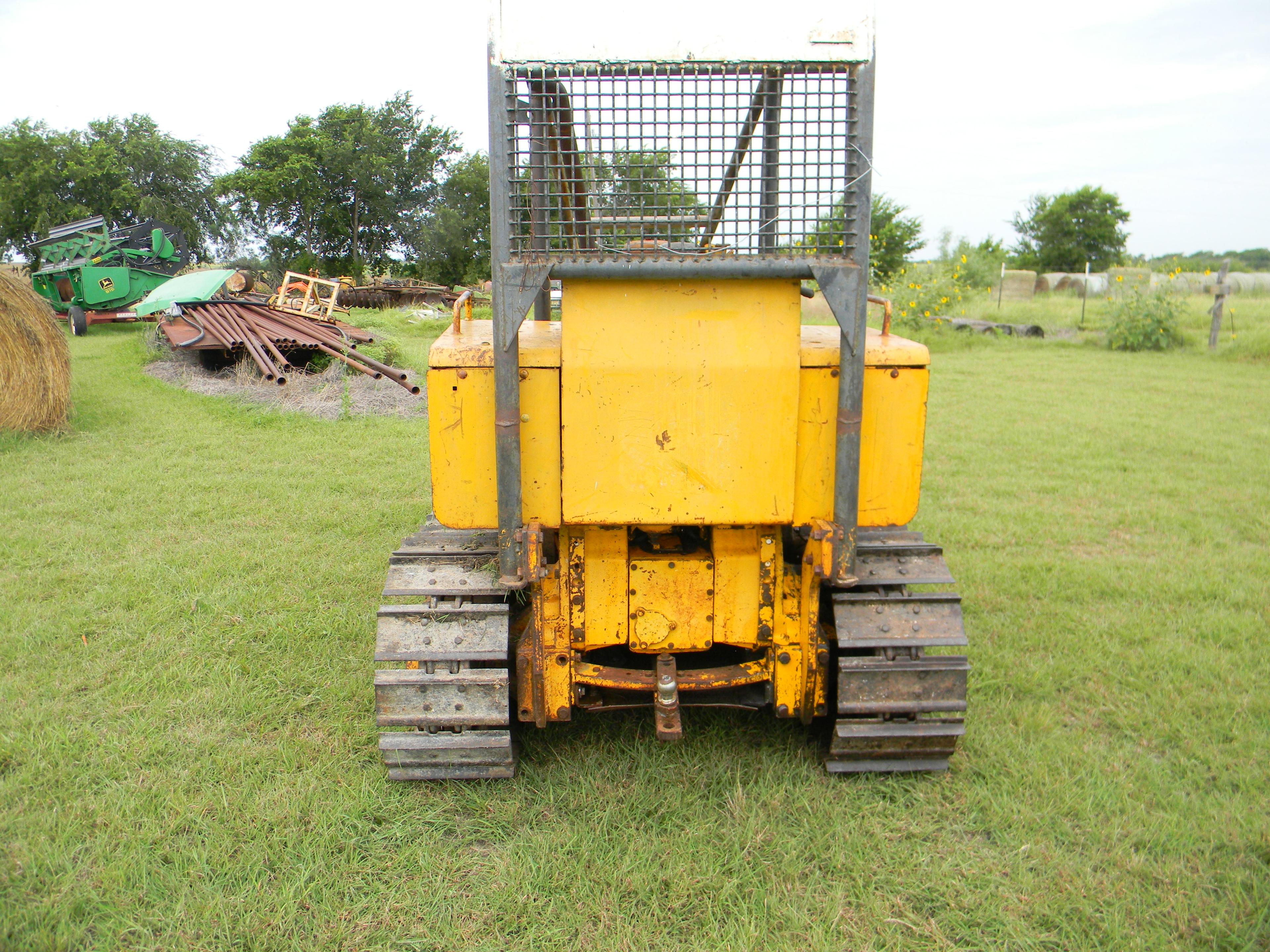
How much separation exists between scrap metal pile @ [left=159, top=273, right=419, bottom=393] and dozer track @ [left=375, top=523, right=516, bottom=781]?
6.96 m

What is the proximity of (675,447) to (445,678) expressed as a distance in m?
1.06

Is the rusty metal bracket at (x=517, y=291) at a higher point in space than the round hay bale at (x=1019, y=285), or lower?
lower

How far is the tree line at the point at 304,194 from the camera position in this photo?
30.2m

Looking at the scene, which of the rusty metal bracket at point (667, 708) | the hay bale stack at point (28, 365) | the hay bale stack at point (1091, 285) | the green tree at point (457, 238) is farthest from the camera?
the green tree at point (457, 238)

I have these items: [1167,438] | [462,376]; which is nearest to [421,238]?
[1167,438]

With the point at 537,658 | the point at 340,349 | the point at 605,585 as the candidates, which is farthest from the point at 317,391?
the point at 605,585

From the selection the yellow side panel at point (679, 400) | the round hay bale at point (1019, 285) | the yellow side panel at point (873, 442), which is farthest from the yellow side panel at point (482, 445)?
the round hay bale at point (1019, 285)

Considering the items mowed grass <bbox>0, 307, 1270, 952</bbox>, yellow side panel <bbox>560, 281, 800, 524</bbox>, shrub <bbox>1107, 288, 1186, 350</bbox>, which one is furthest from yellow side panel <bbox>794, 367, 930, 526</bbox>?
shrub <bbox>1107, 288, 1186, 350</bbox>

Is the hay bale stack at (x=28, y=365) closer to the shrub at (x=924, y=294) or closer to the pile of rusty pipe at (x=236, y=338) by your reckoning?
the pile of rusty pipe at (x=236, y=338)

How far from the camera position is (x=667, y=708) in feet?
9.54

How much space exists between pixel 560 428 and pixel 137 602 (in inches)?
119

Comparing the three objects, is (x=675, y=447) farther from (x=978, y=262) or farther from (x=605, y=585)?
(x=978, y=262)

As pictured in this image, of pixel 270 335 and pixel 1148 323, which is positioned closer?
pixel 270 335

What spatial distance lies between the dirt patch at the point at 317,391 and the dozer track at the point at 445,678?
6.59 meters
